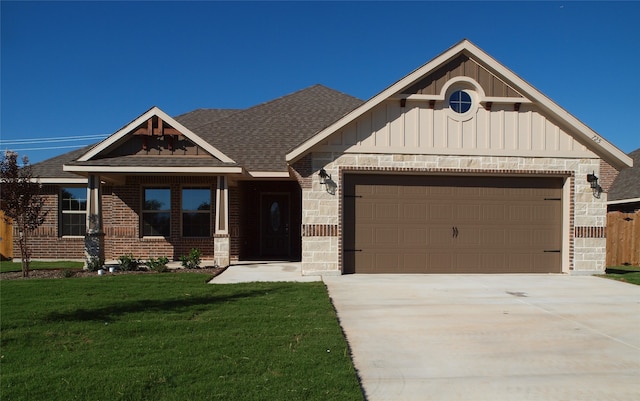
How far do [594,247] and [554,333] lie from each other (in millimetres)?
A: 7049

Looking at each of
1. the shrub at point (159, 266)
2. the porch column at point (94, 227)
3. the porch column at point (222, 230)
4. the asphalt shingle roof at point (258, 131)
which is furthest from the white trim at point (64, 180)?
the porch column at point (222, 230)

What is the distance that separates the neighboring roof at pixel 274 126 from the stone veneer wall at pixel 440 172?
2467mm

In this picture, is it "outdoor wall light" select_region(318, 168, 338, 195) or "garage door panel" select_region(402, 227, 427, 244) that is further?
"garage door panel" select_region(402, 227, 427, 244)

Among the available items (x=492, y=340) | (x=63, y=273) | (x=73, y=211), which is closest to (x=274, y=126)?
(x=73, y=211)

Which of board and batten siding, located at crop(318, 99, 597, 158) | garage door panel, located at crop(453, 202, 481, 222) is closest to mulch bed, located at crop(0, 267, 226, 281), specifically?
board and batten siding, located at crop(318, 99, 597, 158)

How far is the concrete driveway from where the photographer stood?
451cm

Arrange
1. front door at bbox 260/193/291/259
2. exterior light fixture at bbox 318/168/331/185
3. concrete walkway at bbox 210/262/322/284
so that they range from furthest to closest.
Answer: front door at bbox 260/193/291/259
exterior light fixture at bbox 318/168/331/185
concrete walkway at bbox 210/262/322/284

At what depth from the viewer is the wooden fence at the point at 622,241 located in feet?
52.3

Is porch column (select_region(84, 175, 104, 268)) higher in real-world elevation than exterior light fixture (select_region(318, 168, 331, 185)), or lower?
lower

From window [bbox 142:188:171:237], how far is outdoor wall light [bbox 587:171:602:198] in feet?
40.2

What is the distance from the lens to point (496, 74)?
1164cm

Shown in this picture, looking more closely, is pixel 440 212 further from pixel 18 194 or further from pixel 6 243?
pixel 6 243

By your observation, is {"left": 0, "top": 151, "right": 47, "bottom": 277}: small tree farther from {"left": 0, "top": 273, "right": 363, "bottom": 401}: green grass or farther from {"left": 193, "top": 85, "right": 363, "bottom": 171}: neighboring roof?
{"left": 193, "top": 85, "right": 363, "bottom": 171}: neighboring roof

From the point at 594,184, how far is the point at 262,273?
8987 mm
